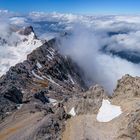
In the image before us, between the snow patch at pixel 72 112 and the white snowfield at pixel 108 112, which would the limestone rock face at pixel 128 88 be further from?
the snow patch at pixel 72 112

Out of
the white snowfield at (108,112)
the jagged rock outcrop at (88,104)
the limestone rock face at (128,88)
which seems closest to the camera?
the white snowfield at (108,112)

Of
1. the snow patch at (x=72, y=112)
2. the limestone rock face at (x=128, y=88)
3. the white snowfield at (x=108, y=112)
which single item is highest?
the white snowfield at (x=108, y=112)

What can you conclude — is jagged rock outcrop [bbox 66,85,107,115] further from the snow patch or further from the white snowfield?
the white snowfield

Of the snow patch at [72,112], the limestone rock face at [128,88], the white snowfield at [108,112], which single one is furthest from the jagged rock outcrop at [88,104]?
the limestone rock face at [128,88]

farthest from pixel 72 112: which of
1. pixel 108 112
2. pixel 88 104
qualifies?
pixel 108 112

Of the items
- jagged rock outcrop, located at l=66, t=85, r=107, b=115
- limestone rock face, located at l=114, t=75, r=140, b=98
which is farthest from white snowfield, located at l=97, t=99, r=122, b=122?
limestone rock face, located at l=114, t=75, r=140, b=98

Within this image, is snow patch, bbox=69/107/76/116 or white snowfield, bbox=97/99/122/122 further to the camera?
snow patch, bbox=69/107/76/116

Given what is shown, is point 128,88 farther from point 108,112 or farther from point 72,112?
point 108,112

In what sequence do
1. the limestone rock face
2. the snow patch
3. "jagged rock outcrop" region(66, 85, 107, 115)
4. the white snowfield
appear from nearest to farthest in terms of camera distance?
the white snowfield < "jagged rock outcrop" region(66, 85, 107, 115) < the snow patch < the limestone rock face
